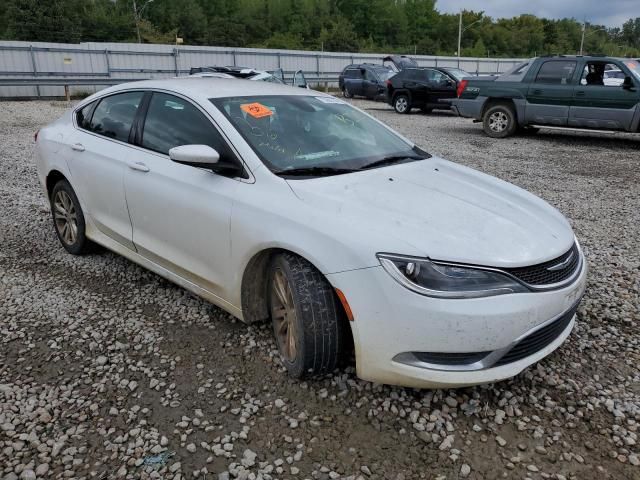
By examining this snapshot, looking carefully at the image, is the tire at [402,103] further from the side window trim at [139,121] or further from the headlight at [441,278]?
the headlight at [441,278]

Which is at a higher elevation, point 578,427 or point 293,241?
point 293,241

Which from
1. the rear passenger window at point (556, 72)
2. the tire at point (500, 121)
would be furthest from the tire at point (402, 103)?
the rear passenger window at point (556, 72)

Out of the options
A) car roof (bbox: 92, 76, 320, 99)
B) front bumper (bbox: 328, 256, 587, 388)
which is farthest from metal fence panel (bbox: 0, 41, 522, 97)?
front bumper (bbox: 328, 256, 587, 388)

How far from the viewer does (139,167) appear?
11.6 feet

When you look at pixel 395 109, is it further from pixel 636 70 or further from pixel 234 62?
pixel 234 62

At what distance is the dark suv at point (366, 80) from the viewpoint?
20781mm

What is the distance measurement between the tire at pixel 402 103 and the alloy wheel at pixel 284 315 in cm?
1508

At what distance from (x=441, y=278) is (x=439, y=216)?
426 millimetres

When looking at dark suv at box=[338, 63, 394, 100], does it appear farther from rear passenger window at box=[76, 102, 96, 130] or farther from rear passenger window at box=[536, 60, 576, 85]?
rear passenger window at box=[76, 102, 96, 130]

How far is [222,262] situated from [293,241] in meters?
0.61

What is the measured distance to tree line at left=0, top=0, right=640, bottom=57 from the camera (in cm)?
4819

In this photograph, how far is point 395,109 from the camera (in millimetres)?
17828

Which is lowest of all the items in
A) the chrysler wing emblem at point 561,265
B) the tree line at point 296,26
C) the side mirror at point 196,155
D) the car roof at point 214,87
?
the chrysler wing emblem at point 561,265

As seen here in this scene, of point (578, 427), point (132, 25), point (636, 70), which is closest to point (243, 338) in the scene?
point (578, 427)
